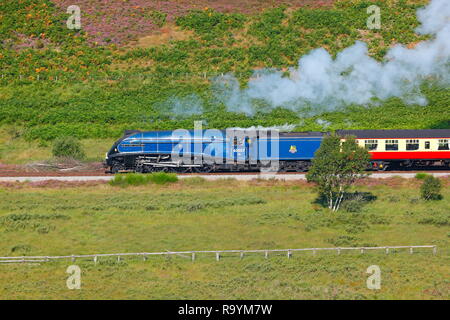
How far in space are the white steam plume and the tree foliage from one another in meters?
23.6

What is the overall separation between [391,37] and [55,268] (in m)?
58.7

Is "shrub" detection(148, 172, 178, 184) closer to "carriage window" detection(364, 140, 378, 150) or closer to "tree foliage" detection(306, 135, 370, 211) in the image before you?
"tree foliage" detection(306, 135, 370, 211)

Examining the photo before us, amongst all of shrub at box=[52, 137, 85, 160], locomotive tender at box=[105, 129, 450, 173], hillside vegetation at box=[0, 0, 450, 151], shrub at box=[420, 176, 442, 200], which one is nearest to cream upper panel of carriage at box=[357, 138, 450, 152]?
locomotive tender at box=[105, 129, 450, 173]

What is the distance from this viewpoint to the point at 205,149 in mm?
54719

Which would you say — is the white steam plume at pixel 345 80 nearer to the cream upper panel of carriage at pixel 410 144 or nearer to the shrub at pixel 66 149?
the cream upper panel of carriage at pixel 410 144

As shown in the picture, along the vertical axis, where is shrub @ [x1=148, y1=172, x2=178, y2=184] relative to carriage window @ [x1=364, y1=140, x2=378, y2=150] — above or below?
below

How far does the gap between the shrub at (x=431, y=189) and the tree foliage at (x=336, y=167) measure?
489cm

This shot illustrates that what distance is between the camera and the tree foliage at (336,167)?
4688 cm

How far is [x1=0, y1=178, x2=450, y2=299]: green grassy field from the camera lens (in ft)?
109

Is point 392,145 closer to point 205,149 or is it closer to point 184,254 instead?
point 205,149

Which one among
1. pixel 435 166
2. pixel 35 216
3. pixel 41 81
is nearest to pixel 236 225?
pixel 35 216

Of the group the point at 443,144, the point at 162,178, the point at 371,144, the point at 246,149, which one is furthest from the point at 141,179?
the point at 443,144

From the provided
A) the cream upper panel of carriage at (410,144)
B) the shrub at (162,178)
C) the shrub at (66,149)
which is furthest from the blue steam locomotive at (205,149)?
the shrub at (66,149)

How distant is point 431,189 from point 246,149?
14.9 metres
